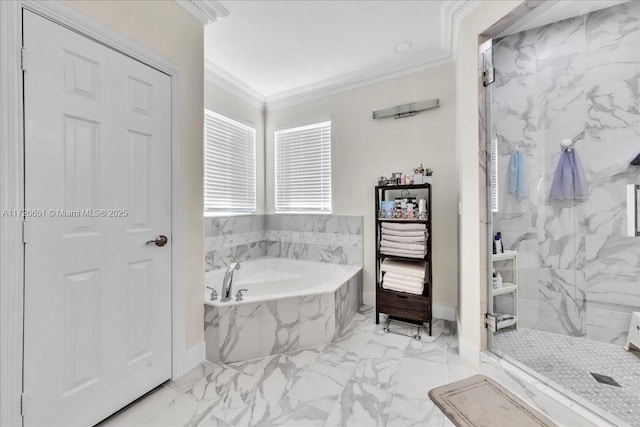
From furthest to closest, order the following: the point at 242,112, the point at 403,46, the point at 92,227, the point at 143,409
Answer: the point at 242,112
the point at 403,46
the point at 143,409
the point at 92,227

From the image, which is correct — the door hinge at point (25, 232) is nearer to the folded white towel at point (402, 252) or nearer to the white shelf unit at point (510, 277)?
the folded white towel at point (402, 252)

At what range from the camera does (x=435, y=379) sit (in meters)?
1.72

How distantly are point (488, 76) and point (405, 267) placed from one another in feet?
5.16

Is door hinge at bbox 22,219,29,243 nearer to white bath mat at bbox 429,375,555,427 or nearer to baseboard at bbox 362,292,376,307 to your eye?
white bath mat at bbox 429,375,555,427

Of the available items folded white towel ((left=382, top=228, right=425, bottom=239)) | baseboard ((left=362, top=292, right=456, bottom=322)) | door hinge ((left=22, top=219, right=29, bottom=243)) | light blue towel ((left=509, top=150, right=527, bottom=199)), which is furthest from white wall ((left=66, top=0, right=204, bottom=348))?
light blue towel ((left=509, top=150, right=527, bottom=199))

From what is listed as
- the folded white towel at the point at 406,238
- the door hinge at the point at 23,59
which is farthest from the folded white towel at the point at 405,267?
the door hinge at the point at 23,59

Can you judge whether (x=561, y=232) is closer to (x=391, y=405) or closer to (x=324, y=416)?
(x=391, y=405)

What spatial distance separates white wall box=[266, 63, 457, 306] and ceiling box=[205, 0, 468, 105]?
0.69ft

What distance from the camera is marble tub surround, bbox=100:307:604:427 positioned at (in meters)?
1.40

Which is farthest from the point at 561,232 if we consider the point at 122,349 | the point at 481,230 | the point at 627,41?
the point at 122,349

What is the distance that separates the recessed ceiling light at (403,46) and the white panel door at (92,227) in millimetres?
2003

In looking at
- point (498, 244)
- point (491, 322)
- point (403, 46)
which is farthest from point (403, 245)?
point (403, 46)

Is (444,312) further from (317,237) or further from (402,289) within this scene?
(317,237)

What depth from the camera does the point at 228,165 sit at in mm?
3062
